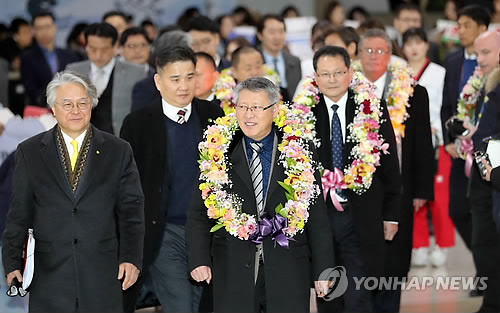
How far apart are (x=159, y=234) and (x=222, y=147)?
97 cm

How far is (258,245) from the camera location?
590 centimetres

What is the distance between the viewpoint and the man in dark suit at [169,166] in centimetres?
672

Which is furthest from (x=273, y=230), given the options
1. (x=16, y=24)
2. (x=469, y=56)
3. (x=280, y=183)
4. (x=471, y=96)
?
(x=16, y=24)

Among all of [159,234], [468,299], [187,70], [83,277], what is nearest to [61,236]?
[83,277]

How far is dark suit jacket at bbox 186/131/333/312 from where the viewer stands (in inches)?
229

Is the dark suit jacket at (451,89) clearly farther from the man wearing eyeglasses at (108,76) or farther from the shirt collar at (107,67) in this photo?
the shirt collar at (107,67)

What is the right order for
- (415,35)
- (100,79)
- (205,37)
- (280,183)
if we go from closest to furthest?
1. (280,183)
2. (100,79)
3. (205,37)
4. (415,35)

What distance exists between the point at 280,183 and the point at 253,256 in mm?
451

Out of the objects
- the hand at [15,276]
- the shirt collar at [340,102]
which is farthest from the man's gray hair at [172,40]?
the hand at [15,276]

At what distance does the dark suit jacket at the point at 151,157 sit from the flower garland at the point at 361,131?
0.75 metres

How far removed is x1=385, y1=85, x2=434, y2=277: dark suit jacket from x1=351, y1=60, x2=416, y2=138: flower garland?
59mm

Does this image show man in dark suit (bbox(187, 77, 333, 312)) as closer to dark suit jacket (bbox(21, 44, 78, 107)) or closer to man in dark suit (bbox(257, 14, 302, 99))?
man in dark suit (bbox(257, 14, 302, 99))

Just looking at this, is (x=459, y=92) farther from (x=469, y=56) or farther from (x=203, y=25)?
(x=203, y=25)

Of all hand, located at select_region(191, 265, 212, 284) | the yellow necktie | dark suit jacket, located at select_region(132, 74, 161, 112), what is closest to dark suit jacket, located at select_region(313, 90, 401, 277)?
hand, located at select_region(191, 265, 212, 284)
